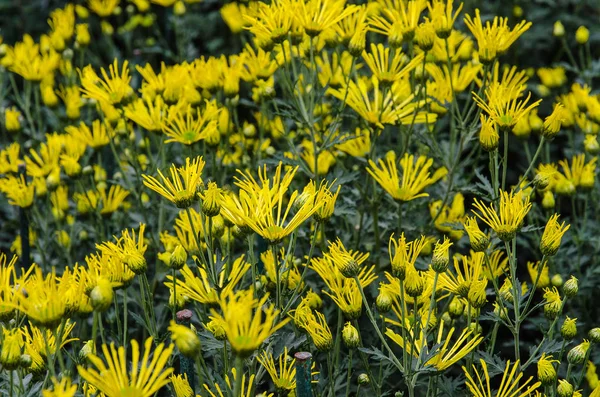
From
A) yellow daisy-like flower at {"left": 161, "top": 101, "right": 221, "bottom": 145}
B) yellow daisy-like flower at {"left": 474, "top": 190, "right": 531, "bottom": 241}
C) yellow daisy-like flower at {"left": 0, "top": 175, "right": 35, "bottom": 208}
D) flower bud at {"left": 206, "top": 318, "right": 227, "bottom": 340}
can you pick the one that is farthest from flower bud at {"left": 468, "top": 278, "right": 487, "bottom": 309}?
yellow daisy-like flower at {"left": 0, "top": 175, "right": 35, "bottom": 208}

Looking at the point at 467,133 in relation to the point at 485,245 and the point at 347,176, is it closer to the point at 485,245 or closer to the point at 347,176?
the point at 347,176

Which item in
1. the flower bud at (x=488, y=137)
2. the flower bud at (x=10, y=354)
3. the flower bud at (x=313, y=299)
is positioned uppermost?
the flower bud at (x=488, y=137)

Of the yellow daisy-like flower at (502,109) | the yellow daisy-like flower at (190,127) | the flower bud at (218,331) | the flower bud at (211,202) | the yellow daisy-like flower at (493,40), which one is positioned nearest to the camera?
the flower bud at (218,331)

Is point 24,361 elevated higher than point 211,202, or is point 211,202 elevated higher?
point 211,202

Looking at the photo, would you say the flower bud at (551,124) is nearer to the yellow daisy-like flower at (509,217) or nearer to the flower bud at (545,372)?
the yellow daisy-like flower at (509,217)

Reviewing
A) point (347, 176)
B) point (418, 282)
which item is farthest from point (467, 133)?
point (418, 282)

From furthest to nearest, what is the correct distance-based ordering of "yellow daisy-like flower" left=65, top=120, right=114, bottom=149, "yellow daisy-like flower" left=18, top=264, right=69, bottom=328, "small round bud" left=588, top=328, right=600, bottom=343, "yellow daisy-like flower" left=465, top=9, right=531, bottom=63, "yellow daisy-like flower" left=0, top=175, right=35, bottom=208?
"yellow daisy-like flower" left=65, top=120, right=114, bottom=149
"yellow daisy-like flower" left=0, top=175, right=35, bottom=208
"yellow daisy-like flower" left=465, top=9, right=531, bottom=63
"small round bud" left=588, top=328, right=600, bottom=343
"yellow daisy-like flower" left=18, top=264, right=69, bottom=328

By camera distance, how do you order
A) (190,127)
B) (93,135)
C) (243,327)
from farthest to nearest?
1. (93,135)
2. (190,127)
3. (243,327)

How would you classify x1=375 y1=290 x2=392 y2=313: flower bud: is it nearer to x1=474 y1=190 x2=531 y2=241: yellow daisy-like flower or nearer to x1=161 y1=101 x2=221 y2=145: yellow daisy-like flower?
x1=474 y1=190 x2=531 y2=241: yellow daisy-like flower

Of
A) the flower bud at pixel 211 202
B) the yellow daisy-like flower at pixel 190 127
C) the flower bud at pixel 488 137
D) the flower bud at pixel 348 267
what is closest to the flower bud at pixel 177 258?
the flower bud at pixel 211 202

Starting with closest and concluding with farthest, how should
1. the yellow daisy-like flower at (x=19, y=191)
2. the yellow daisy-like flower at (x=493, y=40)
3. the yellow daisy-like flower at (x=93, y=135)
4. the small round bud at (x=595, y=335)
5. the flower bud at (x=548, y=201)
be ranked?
the small round bud at (x=595, y=335)
the yellow daisy-like flower at (x=493, y=40)
the flower bud at (x=548, y=201)
the yellow daisy-like flower at (x=19, y=191)
the yellow daisy-like flower at (x=93, y=135)

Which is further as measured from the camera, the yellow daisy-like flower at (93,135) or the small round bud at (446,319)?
the yellow daisy-like flower at (93,135)

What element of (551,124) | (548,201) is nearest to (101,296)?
(551,124)

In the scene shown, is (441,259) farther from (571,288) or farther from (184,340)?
(184,340)
